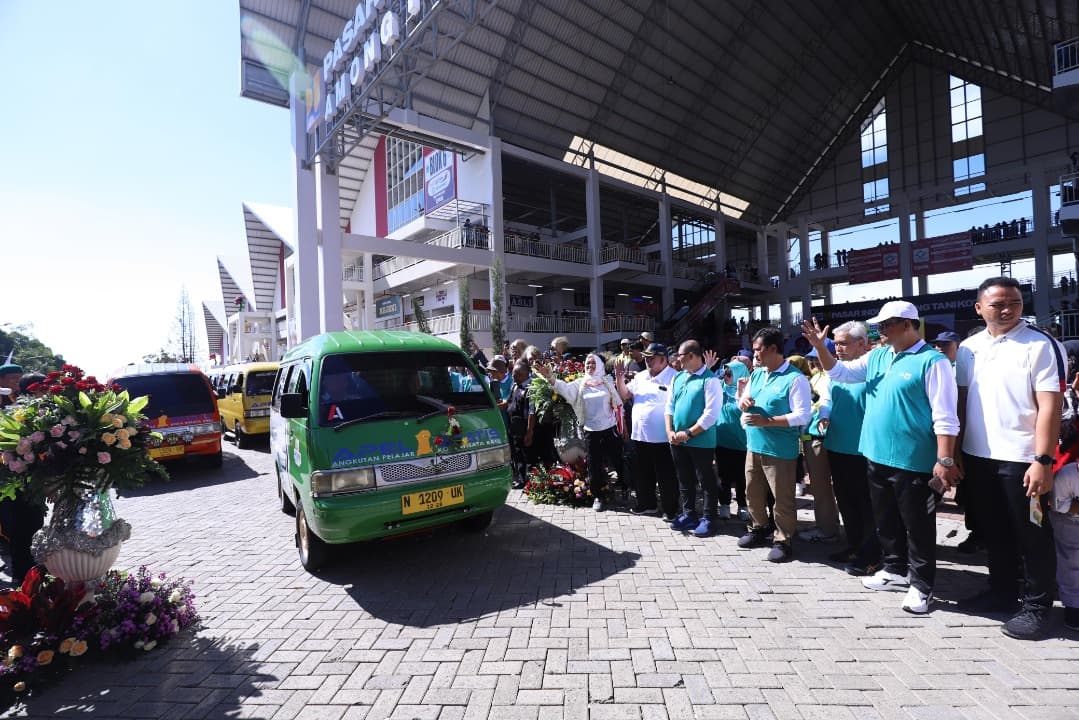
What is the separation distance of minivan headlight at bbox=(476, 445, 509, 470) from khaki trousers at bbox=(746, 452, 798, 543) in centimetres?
227

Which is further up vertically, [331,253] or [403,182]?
[403,182]

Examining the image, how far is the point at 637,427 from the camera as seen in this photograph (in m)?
5.95

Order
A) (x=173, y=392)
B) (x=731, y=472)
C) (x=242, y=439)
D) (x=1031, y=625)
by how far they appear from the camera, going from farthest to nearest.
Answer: (x=242, y=439)
(x=173, y=392)
(x=731, y=472)
(x=1031, y=625)

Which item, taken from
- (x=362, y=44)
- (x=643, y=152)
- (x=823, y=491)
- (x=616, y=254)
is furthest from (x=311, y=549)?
(x=643, y=152)

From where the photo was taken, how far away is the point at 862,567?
433cm

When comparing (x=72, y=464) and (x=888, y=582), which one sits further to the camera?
(x=888, y=582)

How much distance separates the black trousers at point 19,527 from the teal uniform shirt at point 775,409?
5.93m

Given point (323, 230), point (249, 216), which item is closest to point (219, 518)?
point (323, 230)

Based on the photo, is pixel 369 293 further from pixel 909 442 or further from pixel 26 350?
pixel 26 350

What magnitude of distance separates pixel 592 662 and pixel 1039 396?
3.10m

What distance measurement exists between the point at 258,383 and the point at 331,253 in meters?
11.6

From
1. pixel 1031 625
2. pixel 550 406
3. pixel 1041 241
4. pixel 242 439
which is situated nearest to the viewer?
pixel 1031 625

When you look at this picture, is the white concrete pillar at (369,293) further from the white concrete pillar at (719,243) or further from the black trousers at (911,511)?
the black trousers at (911,511)

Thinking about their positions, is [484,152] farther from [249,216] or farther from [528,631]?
[249,216]
